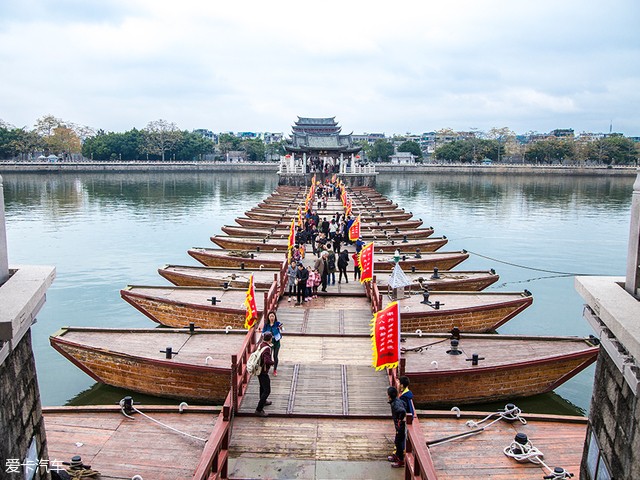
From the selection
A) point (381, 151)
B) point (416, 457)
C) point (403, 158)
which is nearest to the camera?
point (416, 457)

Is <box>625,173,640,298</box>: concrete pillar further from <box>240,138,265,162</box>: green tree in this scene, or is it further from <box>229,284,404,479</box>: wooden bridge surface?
<box>240,138,265,162</box>: green tree

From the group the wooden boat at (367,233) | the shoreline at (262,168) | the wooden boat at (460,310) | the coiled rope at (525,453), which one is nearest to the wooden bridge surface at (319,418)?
the coiled rope at (525,453)

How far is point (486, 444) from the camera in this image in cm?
1029

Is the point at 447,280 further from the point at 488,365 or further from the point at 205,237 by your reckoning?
the point at 205,237

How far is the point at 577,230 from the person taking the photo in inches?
1981

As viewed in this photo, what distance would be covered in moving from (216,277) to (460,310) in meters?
9.98

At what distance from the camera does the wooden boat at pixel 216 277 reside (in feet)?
72.4

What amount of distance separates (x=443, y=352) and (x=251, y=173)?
112m

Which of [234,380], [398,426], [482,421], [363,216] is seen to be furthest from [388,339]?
[363,216]

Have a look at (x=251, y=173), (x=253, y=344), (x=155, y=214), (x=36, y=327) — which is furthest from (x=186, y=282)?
(x=251, y=173)

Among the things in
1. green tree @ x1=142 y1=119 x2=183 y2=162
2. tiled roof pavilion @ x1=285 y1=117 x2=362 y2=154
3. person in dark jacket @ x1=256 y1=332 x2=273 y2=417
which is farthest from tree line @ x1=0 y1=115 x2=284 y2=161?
person in dark jacket @ x1=256 y1=332 x2=273 y2=417

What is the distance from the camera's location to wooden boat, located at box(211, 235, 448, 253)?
29234mm

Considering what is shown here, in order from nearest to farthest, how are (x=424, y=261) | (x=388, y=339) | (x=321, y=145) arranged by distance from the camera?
(x=388, y=339), (x=424, y=261), (x=321, y=145)

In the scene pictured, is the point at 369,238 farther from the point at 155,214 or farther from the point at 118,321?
the point at 155,214
